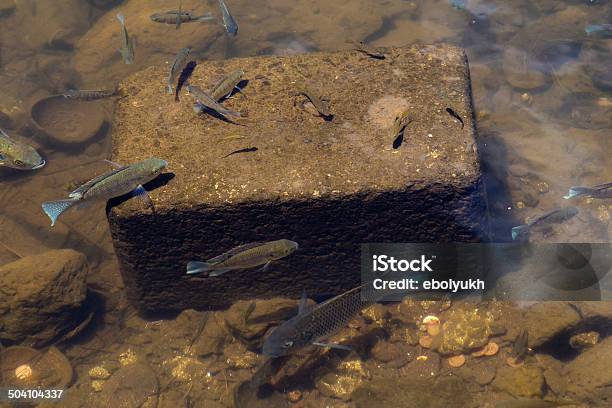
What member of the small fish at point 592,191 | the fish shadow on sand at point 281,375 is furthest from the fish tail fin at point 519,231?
the fish shadow on sand at point 281,375

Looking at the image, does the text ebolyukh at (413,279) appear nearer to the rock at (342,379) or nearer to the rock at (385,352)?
the rock at (385,352)

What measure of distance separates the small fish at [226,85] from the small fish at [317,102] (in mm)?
698

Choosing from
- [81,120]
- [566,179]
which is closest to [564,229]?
[566,179]

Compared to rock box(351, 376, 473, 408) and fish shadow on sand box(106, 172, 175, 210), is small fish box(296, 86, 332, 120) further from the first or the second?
rock box(351, 376, 473, 408)

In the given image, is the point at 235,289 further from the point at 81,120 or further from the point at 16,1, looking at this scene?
the point at 16,1

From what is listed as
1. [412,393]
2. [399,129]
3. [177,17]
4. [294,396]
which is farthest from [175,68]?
[412,393]

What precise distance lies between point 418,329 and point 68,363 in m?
4.18

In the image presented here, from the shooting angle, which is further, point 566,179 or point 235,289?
point 566,179

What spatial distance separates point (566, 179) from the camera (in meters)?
7.11

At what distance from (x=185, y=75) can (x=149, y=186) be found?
6.06 feet

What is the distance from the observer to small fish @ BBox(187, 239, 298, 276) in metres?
4.17

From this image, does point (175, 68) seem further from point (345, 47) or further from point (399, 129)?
point (345, 47)

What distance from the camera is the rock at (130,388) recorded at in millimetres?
5301

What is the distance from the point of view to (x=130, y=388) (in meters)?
5.39
